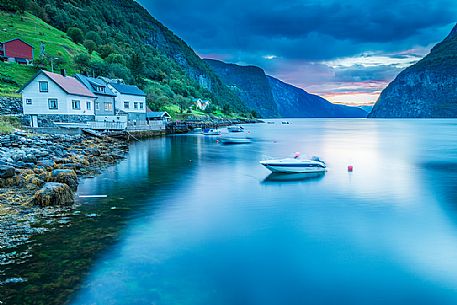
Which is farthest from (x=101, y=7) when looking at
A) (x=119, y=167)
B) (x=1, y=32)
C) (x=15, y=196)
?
(x=15, y=196)

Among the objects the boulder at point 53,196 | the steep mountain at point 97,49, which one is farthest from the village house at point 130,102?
the boulder at point 53,196

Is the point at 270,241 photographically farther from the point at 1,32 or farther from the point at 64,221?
the point at 1,32

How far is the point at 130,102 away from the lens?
7556 cm

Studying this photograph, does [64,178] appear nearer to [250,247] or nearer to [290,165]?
[250,247]

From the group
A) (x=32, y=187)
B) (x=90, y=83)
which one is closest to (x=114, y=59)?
(x=90, y=83)

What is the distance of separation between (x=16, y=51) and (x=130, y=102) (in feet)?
90.7

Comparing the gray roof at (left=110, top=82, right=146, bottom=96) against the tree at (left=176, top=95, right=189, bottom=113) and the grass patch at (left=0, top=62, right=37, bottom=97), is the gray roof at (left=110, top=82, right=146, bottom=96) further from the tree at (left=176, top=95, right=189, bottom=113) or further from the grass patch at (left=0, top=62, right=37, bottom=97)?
the tree at (left=176, top=95, right=189, bottom=113)

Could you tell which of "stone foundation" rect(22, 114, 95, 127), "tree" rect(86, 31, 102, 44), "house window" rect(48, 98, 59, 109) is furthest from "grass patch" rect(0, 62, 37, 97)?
"tree" rect(86, 31, 102, 44)

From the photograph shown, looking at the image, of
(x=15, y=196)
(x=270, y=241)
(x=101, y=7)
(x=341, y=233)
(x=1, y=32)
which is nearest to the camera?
(x=270, y=241)

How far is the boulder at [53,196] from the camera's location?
1655 centimetres

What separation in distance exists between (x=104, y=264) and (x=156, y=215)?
644cm

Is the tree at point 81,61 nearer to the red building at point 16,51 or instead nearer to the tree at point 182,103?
the red building at point 16,51

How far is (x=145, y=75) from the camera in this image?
5482 inches

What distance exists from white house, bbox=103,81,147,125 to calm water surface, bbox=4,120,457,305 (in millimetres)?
50270
